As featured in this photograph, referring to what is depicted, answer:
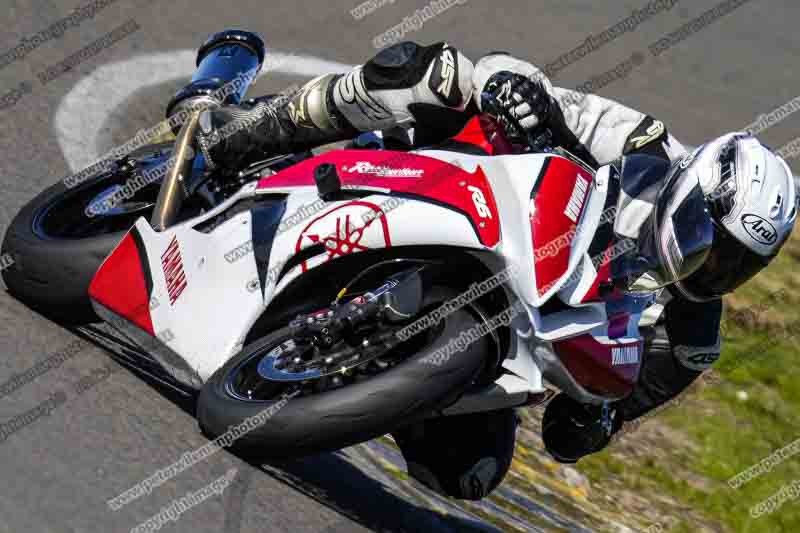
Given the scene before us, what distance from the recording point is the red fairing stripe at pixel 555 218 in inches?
161

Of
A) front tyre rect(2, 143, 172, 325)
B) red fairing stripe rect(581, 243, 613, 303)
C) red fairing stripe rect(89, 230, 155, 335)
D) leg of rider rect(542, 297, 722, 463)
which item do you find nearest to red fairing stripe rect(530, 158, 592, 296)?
red fairing stripe rect(581, 243, 613, 303)

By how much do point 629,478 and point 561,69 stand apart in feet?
12.1

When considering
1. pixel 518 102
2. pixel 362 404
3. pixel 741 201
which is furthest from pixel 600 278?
pixel 362 404

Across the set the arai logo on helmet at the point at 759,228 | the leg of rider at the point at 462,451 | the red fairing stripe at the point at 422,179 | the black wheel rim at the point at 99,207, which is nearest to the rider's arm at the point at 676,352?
the leg of rider at the point at 462,451

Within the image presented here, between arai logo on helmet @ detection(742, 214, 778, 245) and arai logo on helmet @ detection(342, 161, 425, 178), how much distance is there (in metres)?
1.16

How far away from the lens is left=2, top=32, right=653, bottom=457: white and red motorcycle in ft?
13.2

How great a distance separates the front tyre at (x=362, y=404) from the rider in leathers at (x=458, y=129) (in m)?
0.96

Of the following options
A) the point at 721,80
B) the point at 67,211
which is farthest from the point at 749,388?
the point at 67,211

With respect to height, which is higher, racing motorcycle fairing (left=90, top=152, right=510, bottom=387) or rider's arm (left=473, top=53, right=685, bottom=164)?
racing motorcycle fairing (left=90, top=152, right=510, bottom=387)

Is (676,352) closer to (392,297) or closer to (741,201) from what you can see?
(741,201)

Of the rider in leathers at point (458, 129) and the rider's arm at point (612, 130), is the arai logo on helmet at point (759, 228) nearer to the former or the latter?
the rider in leathers at point (458, 129)

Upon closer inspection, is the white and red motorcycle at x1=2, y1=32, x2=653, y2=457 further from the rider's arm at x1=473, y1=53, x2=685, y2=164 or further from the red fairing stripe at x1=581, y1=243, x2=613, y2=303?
the rider's arm at x1=473, y1=53, x2=685, y2=164

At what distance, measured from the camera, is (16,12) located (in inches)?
299

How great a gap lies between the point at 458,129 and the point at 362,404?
141 cm
